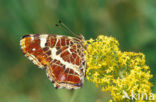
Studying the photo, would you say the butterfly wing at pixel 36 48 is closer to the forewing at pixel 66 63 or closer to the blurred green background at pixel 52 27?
the forewing at pixel 66 63

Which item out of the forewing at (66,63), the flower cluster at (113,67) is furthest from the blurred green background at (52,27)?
the flower cluster at (113,67)

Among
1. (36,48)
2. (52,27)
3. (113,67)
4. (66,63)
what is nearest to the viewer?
(113,67)

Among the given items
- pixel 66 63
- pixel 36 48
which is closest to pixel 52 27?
pixel 36 48

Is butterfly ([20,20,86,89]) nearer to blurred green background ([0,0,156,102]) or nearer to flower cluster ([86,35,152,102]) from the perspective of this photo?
flower cluster ([86,35,152,102])

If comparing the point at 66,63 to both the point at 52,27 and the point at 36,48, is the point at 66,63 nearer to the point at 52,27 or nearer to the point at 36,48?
the point at 36,48

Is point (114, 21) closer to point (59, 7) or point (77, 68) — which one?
point (59, 7)

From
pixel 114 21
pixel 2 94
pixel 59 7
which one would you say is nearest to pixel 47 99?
pixel 2 94

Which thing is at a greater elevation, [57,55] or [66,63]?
[57,55]

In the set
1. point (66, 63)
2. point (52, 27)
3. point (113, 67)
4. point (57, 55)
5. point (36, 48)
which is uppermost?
point (52, 27)
